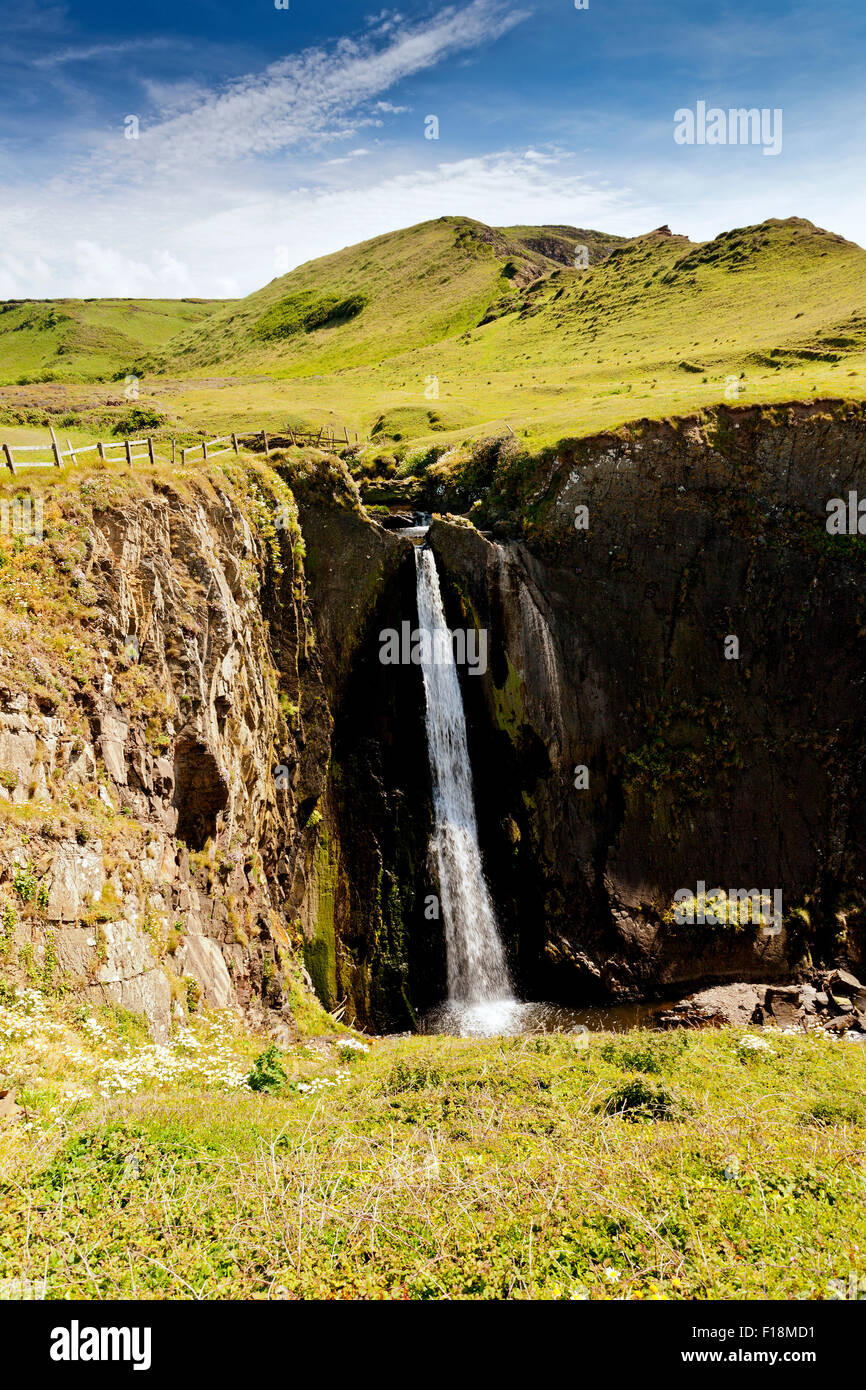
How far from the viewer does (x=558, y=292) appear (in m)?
90.5

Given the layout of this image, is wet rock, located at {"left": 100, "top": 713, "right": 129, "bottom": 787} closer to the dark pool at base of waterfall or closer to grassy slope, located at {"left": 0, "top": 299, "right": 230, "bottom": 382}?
the dark pool at base of waterfall

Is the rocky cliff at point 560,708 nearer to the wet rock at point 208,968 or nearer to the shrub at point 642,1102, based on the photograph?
the wet rock at point 208,968

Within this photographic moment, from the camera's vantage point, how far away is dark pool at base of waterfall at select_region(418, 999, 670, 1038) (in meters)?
24.8

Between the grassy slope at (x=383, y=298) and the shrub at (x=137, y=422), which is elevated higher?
the grassy slope at (x=383, y=298)

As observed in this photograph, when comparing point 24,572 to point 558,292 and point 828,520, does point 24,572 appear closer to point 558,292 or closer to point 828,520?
point 828,520

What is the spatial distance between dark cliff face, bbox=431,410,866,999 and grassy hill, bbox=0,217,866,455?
382cm

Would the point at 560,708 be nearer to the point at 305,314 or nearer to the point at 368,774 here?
the point at 368,774

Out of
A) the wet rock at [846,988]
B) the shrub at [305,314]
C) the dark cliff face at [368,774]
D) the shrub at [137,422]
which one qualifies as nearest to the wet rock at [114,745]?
→ the dark cliff face at [368,774]

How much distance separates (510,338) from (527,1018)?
76602 millimetres

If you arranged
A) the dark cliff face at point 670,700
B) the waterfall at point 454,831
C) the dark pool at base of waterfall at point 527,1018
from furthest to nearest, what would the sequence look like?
the dark cliff face at point 670,700
the waterfall at point 454,831
the dark pool at base of waterfall at point 527,1018

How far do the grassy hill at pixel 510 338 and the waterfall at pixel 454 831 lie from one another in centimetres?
1164

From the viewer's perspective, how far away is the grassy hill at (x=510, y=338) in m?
45.4

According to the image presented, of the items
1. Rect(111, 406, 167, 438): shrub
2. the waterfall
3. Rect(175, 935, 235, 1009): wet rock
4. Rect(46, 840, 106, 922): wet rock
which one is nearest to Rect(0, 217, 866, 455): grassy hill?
Rect(111, 406, 167, 438): shrub

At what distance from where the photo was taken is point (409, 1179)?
27.6 ft
